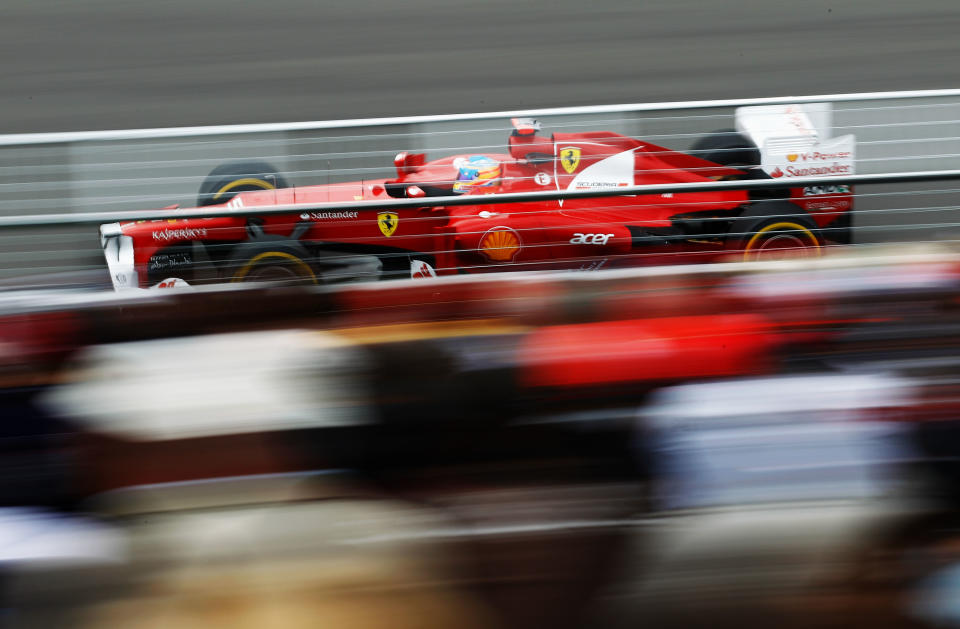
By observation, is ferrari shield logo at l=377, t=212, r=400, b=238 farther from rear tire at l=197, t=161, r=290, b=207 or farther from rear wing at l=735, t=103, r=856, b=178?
rear wing at l=735, t=103, r=856, b=178

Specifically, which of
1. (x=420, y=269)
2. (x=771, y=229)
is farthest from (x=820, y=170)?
(x=420, y=269)

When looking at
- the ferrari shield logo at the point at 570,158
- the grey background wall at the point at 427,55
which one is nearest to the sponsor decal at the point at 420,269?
the ferrari shield logo at the point at 570,158

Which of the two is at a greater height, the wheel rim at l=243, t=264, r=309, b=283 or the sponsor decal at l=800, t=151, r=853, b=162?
the sponsor decal at l=800, t=151, r=853, b=162

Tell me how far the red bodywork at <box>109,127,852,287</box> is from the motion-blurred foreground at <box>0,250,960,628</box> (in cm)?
228

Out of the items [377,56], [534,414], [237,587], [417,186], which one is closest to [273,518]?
[237,587]

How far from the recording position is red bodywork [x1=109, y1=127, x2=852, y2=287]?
3.56 m

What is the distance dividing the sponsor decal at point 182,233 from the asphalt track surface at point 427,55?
7.30 ft

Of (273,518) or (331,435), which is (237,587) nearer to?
(273,518)

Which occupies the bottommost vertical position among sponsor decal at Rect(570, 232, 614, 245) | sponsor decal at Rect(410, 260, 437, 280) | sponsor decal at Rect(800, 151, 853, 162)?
Answer: sponsor decal at Rect(410, 260, 437, 280)

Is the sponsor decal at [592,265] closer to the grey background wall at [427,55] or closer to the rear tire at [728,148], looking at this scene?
the rear tire at [728,148]

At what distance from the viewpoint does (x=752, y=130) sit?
3488mm

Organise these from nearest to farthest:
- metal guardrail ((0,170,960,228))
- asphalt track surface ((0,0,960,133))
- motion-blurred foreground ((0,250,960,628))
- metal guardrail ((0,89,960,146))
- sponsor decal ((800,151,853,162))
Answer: motion-blurred foreground ((0,250,960,628))
metal guardrail ((0,170,960,228))
metal guardrail ((0,89,960,146))
sponsor decal ((800,151,853,162))
asphalt track surface ((0,0,960,133))

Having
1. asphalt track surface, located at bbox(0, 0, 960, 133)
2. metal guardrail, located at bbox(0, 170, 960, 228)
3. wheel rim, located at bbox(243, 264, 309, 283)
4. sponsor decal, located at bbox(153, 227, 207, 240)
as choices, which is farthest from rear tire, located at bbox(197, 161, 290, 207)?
asphalt track surface, located at bbox(0, 0, 960, 133)

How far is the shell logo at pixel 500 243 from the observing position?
3.73m
